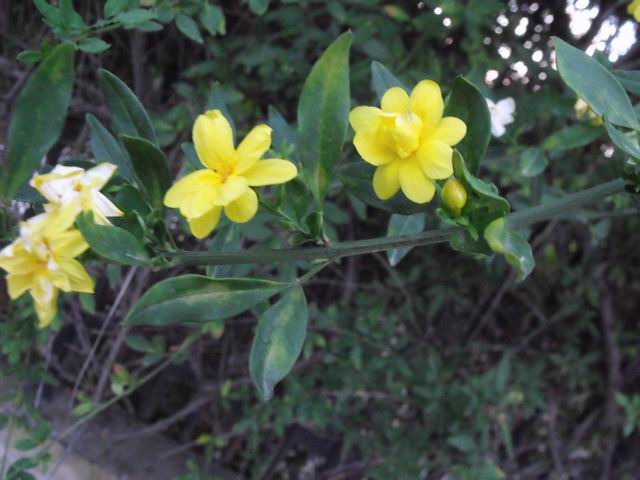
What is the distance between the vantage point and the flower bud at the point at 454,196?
660 millimetres

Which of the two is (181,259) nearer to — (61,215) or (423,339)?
(61,215)

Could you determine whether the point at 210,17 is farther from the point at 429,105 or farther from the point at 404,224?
the point at 429,105

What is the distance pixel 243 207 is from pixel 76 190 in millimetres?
146

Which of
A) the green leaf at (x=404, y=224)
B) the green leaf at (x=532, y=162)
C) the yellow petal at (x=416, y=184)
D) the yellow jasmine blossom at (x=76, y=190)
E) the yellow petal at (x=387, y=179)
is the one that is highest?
the yellow petal at (x=416, y=184)

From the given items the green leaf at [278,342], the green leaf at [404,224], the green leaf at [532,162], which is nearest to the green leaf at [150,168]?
the green leaf at [278,342]

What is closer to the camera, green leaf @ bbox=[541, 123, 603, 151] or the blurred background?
green leaf @ bbox=[541, 123, 603, 151]

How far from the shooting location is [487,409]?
1928 millimetres

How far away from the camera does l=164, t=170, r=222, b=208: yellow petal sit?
0.63m

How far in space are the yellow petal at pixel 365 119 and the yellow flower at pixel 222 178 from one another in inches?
3.8

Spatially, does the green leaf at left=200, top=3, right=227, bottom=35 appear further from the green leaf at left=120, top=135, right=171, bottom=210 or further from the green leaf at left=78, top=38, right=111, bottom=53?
the green leaf at left=120, top=135, right=171, bottom=210

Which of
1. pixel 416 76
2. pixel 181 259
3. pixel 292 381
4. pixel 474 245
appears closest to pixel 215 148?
pixel 181 259

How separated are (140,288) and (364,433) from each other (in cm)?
89

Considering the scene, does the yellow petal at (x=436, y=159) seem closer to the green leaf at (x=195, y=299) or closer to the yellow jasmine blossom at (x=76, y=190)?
the green leaf at (x=195, y=299)

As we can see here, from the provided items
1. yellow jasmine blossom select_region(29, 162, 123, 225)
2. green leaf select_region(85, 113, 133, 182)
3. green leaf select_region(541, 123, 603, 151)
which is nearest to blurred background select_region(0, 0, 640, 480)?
green leaf select_region(541, 123, 603, 151)
